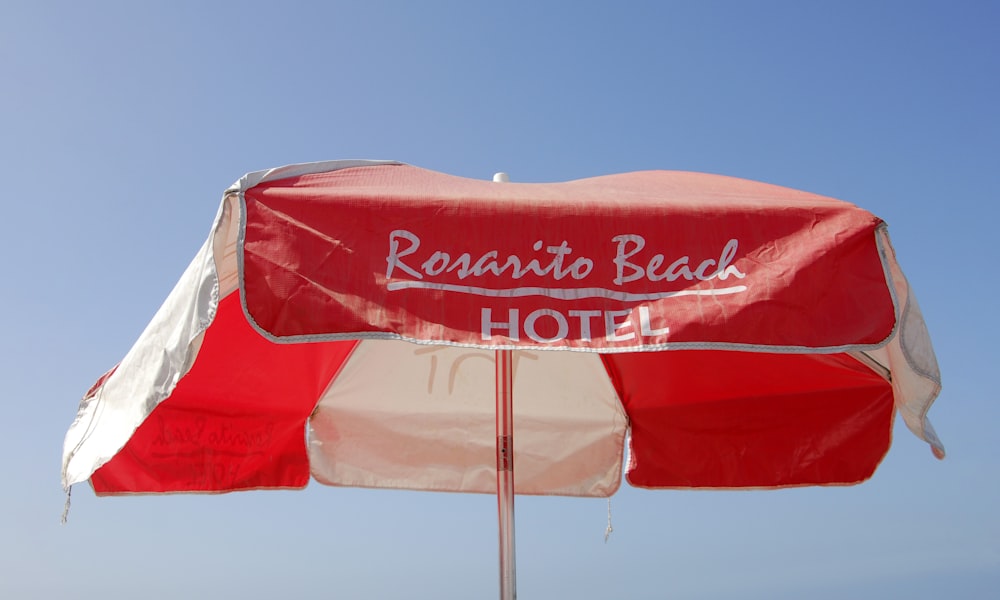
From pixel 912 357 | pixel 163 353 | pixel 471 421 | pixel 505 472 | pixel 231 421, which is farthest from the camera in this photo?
pixel 471 421

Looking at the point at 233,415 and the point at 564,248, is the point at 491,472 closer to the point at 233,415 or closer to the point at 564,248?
the point at 233,415

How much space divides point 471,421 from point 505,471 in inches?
25.5

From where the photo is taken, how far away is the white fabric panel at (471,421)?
3.97 meters

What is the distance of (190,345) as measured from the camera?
2.20m

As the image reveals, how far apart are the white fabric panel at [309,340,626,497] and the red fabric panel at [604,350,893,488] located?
0.28 meters

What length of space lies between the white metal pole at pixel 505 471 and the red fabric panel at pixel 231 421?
809 millimetres

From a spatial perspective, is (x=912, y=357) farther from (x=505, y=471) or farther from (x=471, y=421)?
(x=471, y=421)

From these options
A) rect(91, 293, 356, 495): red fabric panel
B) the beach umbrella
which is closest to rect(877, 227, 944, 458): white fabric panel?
the beach umbrella

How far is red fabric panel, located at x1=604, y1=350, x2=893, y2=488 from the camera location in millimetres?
3520

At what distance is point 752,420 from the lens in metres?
3.69

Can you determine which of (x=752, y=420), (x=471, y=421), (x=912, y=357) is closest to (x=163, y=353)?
(x=912, y=357)

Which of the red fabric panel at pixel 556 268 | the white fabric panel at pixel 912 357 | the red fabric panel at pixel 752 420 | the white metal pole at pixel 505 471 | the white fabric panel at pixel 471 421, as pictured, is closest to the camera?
the red fabric panel at pixel 556 268

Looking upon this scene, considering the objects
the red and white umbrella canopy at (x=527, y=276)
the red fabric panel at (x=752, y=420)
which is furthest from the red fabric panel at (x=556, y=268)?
the red fabric panel at (x=752, y=420)

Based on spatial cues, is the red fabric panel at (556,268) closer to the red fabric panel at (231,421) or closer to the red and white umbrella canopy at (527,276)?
the red and white umbrella canopy at (527,276)
